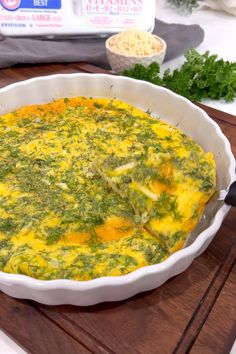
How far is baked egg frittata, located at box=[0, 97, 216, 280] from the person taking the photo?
0.98 m

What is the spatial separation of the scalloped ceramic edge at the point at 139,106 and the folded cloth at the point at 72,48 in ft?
1.27

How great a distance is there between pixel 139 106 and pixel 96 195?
59 centimetres

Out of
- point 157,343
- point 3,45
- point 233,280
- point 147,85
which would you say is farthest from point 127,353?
point 3,45

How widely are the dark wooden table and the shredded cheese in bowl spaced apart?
1141 millimetres

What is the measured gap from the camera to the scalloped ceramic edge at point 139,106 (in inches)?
34.4

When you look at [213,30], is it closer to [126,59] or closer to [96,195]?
[126,59]

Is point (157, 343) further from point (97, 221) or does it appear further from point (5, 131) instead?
point (5, 131)

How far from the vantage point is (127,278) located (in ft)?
2.87

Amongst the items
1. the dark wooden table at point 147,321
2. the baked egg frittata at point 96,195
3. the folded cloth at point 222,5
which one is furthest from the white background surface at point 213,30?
the dark wooden table at point 147,321

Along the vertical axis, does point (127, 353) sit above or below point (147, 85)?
below

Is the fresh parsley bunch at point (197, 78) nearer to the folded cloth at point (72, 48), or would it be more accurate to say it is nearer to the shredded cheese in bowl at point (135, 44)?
the shredded cheese in bowl at point (135, 44)

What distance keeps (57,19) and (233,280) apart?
162 cm

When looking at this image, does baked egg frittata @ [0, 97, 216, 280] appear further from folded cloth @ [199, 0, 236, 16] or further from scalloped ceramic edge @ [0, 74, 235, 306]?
folded cloth @ [199, 0, 236, 16]

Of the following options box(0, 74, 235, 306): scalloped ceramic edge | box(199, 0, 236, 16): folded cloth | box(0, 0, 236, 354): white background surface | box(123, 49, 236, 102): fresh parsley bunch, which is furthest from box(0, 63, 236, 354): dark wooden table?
box(199, 0, 236, 16): folded cloth
